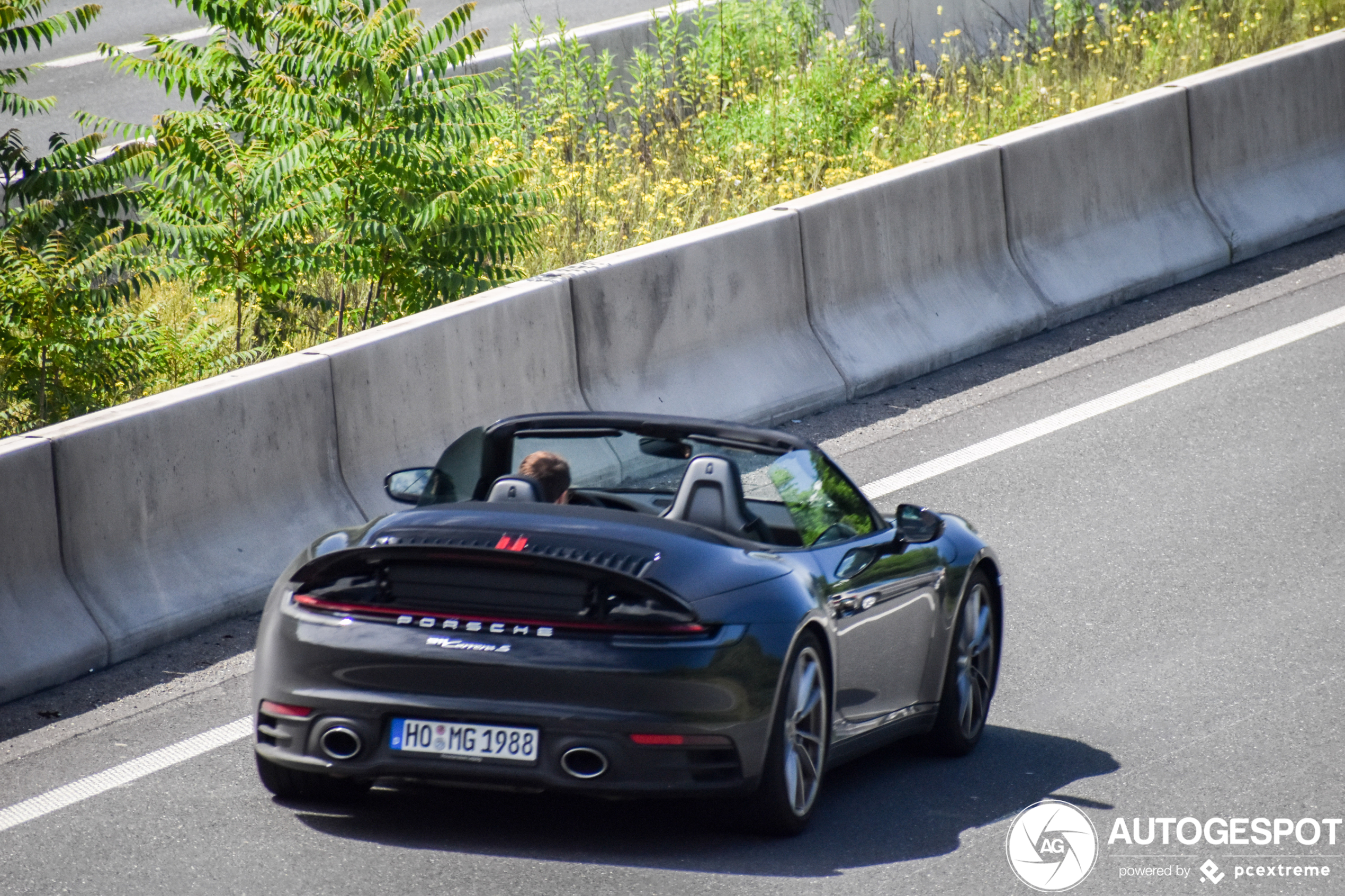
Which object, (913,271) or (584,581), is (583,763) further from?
(913,271)

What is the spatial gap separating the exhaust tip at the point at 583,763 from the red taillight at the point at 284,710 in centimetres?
78

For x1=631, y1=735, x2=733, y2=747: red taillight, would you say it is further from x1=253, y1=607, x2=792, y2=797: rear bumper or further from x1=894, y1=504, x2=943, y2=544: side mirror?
x1=894, y1=504, x2=943, y2=544: side mirror

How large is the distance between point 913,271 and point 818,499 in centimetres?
647

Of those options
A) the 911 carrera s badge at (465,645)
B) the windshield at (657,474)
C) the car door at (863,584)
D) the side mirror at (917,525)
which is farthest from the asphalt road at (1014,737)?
the windshield at (657,474)

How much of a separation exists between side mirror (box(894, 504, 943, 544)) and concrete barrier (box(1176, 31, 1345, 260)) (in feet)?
28.6

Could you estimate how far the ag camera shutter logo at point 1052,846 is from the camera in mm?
5707

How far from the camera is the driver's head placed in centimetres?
632

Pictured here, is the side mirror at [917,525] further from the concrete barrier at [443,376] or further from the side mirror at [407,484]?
the concrete barrier at [443,376]

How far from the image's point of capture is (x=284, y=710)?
5.79m

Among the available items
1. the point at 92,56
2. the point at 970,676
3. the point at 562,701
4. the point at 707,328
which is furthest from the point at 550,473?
the point at 92,56

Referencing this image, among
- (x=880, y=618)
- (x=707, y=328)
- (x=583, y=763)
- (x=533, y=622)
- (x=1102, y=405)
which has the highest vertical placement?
(x=533, y=622)

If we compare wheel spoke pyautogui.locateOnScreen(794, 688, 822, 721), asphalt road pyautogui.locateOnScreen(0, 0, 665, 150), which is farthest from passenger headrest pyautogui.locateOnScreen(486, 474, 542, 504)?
asphalt road pyautogui.locateOnScreen(0, 0, 665, 150)

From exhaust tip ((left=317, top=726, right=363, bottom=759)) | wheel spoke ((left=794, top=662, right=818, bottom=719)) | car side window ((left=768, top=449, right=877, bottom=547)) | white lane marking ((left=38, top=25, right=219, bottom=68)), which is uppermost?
white lane marking ((left=38, top=25, right=219, bottom=68))

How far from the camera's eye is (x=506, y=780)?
5562mm
